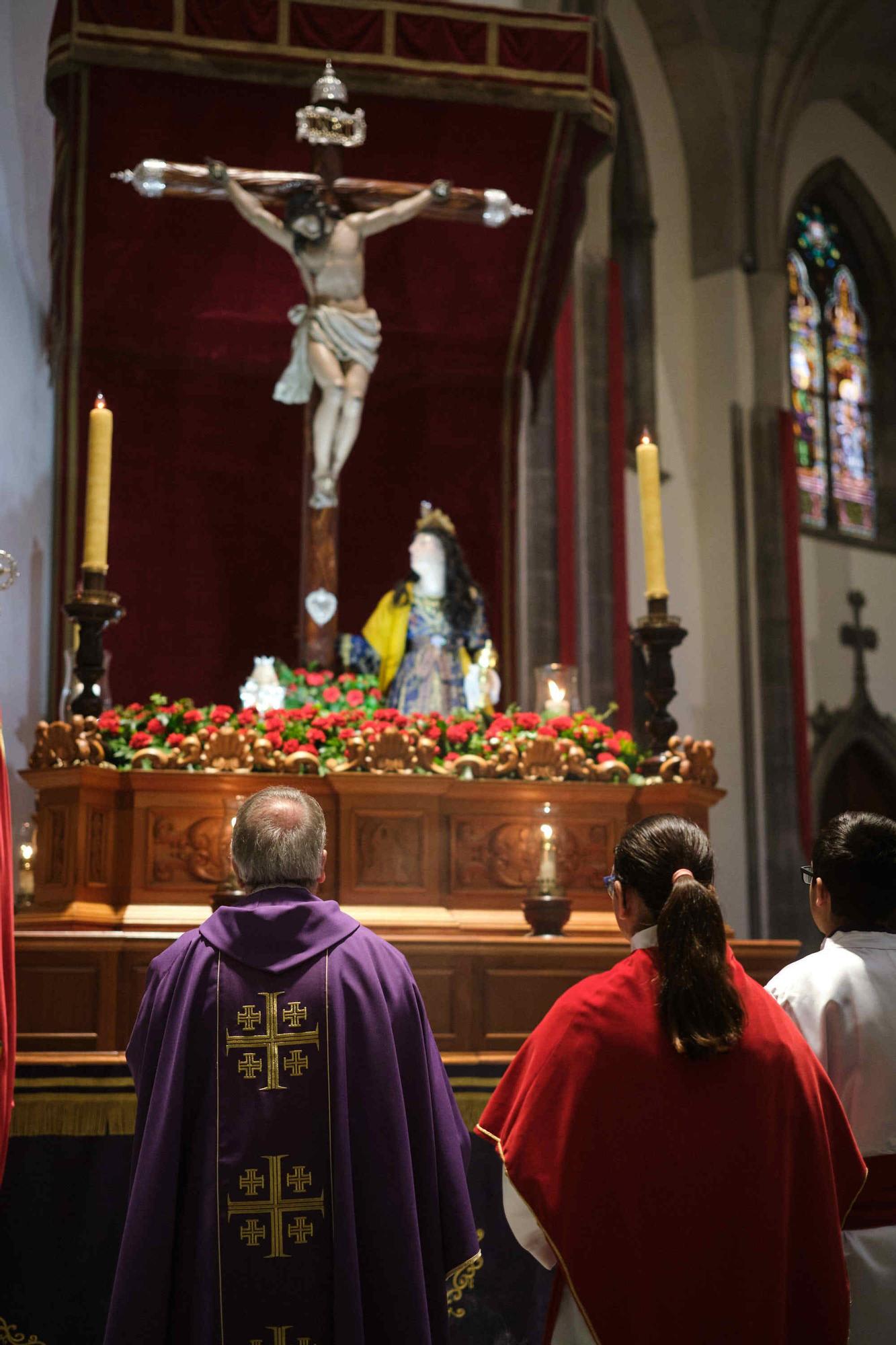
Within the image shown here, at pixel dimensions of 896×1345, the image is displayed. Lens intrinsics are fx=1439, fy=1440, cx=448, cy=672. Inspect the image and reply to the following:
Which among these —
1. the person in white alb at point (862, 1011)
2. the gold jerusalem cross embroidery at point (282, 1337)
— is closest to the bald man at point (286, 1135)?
the gold jerusalem cross embroidery at point (282, 1337)

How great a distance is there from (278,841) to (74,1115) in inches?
52.2

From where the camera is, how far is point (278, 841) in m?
2.48

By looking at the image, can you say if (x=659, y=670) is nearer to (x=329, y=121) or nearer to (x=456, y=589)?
(x=456, y=589)

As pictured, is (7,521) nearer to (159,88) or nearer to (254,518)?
(254,518)

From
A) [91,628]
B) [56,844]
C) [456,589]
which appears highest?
[456,589]

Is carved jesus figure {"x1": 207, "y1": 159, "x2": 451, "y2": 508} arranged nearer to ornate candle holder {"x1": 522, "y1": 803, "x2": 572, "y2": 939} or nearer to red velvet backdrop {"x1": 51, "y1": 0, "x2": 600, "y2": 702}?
red velvet backdrop {"x1": 51, "y1": 0, "x2": 600, "y2": 702}

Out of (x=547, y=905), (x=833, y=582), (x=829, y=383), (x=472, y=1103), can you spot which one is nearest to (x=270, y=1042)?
(x=472, y=1103)

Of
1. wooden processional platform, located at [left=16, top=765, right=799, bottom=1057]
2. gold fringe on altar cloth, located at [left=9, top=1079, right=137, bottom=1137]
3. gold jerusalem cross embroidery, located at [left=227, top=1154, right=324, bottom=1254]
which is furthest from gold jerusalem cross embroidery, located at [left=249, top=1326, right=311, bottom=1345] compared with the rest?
wooden processional platform, located at [left=16, top=765, right=799, bottom=1057]

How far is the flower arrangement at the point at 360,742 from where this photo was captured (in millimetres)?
4613

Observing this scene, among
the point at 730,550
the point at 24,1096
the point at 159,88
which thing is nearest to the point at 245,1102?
the point at 24,1096

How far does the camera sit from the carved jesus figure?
638 cm

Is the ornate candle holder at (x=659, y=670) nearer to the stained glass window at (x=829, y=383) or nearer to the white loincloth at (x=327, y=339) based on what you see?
the white loincloth at (x=327, y=339)

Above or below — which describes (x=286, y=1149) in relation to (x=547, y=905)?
below

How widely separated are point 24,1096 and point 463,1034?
1.14 metres
